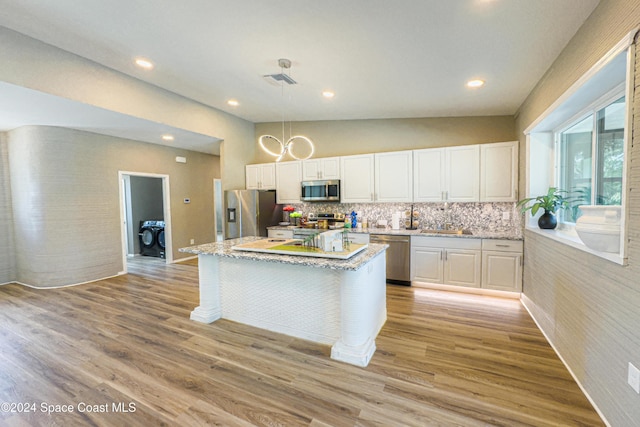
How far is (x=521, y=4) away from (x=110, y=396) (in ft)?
13.3

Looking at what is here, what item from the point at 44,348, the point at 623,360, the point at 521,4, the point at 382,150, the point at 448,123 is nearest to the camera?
the point at 623,360

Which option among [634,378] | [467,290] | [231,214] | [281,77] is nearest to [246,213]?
[231,214]

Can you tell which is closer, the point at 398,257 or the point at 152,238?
the point at 398,257

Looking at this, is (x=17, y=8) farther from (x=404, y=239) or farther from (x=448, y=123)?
(x=448, y=123)

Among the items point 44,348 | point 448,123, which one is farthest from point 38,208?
point 448,123

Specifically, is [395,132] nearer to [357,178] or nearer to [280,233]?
[357,178]

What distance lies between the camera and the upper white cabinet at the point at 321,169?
504cm

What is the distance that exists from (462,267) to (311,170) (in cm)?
299

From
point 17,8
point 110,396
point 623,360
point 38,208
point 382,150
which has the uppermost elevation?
point 17,8

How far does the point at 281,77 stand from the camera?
3207 millimetres

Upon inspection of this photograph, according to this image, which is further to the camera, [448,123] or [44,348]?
[448,123]

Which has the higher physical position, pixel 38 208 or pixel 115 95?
pixel 115 95

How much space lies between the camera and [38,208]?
4434 millimetres

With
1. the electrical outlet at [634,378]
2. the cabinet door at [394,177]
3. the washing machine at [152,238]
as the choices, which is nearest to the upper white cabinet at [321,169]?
the cabinet door at [394,177]
